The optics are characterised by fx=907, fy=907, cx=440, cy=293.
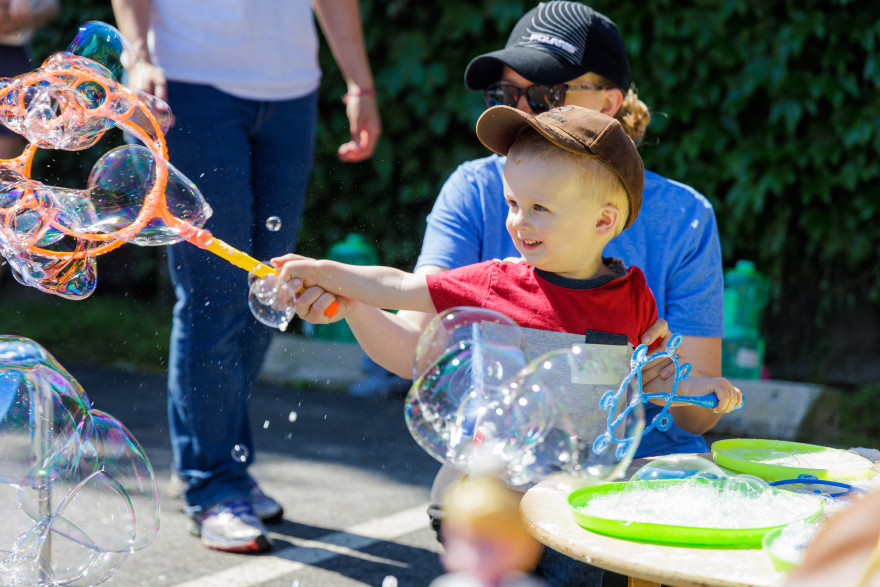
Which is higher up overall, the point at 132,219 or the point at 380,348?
the point at 132,219

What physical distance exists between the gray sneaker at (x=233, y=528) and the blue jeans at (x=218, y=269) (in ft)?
0.10

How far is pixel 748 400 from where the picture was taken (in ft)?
12.3

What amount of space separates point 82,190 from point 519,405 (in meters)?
0.89

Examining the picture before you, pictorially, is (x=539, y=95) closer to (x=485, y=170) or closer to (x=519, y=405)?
(x=485, y=170)

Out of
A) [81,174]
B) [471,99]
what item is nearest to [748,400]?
[471,99]

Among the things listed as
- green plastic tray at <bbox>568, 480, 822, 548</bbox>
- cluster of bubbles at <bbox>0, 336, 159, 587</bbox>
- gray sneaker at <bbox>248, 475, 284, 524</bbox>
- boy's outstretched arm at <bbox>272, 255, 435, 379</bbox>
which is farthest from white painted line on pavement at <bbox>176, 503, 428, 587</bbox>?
green plastic tray at <bbox>568, 480, 822, 548</bbox>

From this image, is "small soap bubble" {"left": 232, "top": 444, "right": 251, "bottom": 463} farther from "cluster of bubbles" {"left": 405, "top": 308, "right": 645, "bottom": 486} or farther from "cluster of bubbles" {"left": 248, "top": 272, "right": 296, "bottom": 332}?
"cluster of bubbles" {"left": 405, "top": 308, "right": 645, "bottom": 486}

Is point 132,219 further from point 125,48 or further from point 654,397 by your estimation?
point 654,397

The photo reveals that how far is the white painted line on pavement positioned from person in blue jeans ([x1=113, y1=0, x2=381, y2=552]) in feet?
0.27

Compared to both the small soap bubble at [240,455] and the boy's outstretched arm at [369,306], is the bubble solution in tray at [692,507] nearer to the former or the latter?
the boy's outstretched arm at [369,306]

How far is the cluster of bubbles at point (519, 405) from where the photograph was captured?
4.72 feet

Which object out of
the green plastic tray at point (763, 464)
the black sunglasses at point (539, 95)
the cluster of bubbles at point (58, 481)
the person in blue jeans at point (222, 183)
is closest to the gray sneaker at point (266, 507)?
the person in blue jeans at point (222, 183)

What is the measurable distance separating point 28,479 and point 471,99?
3.43 m

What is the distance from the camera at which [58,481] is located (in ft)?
5.62
